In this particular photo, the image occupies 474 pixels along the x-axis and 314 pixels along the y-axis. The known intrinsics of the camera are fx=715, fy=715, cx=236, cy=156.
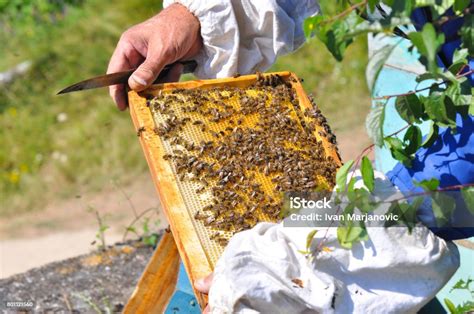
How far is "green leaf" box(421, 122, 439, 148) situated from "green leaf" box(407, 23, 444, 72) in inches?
21.9

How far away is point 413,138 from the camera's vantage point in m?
2.09

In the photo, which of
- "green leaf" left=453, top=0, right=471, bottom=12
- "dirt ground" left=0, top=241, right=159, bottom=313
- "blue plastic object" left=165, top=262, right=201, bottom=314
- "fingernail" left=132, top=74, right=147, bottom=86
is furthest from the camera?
"dirt ground" left=0, top=241, right=159, bottom=313

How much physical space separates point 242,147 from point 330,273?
68cm

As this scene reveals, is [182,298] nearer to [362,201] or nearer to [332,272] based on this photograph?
[332,272]

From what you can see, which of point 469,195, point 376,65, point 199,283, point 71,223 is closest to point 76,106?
point 71,223

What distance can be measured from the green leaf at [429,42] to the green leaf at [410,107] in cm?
36

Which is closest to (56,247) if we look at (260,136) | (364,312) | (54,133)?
(54,133)

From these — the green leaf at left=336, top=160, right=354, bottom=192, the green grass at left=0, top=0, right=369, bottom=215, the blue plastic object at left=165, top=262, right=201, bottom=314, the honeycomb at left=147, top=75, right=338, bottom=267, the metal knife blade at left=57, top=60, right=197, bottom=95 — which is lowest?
the green grass at left=0, top=0, right=369, bottom=215

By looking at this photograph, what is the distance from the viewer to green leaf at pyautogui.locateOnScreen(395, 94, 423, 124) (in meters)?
1.94

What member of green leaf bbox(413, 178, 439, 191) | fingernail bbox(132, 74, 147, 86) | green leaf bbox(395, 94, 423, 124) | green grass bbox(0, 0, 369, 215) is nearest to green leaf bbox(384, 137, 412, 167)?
green leaf bbox(395, 94, 423, 124)

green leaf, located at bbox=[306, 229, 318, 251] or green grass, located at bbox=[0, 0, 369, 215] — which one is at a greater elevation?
green leaf, located at bbox=[306, 229, 318, 251]

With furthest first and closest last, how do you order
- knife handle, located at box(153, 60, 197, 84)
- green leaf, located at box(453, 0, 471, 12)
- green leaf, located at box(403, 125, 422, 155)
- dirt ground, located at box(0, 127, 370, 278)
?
dirt ground, located at box(0, 127, 370, 278)
knife handle, located at box(153, 60, 197, 84)
green leaf, located at box(403, 125, 422, 155)
green leaf, located at box(453, 0, 471, 12)

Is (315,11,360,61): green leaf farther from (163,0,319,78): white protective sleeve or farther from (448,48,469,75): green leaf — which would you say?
(163,0,319,78): white protective sleeve

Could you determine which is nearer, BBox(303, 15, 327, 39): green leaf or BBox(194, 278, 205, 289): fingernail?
BBox(303, 15, 327, 39): green leaf
